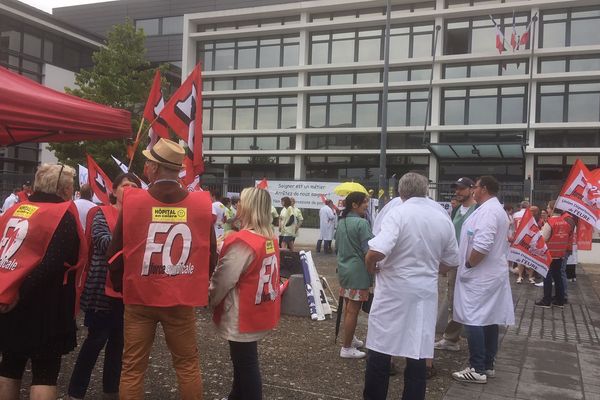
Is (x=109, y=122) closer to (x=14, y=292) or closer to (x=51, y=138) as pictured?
(x=51, y=138)

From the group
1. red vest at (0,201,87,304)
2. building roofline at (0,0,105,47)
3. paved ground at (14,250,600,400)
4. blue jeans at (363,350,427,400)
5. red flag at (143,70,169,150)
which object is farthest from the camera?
building roofline at (0,0,105,47)

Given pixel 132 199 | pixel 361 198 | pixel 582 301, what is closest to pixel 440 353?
pixel 361 198

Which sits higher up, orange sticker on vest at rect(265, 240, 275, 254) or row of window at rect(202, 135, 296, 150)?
row of window at rect(202, 135, 296, 150)

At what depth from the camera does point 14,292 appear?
3.25 m

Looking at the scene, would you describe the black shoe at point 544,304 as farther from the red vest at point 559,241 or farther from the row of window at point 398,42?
the row of window at point 398,42

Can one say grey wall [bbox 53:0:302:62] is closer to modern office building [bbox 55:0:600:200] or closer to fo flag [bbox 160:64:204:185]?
modern office building [bbox 55:0:600:200]

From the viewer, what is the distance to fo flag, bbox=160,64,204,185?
6035mm

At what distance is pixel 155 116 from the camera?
6406 millimetres

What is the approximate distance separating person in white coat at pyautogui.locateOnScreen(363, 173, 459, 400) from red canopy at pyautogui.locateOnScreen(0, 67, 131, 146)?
3277 mm

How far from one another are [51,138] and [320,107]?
34.2 metres

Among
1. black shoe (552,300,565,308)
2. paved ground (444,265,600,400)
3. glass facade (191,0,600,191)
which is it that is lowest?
paved ground (444,265,600,400)

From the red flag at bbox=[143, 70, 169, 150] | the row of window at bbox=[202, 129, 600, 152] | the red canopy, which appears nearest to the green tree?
the row of window at bbox=[202, 129, 600, 152]

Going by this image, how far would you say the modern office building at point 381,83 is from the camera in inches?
1293

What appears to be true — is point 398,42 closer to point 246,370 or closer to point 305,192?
point 305,192
